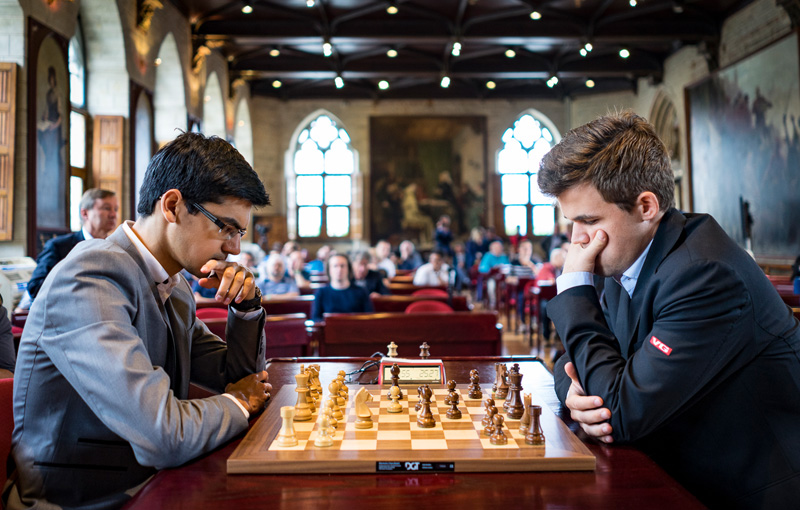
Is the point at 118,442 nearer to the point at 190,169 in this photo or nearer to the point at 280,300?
the point at 190,169

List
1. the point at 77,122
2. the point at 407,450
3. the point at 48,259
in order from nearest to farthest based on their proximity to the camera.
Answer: the point at 407,450 < the point at 48,259 < the point at 77,122

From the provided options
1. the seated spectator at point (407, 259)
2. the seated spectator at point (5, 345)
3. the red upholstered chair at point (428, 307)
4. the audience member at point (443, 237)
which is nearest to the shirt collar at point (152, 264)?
the seated spectator at point (5, 345)

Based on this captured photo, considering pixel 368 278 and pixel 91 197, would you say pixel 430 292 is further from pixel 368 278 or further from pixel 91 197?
pixel 91 197

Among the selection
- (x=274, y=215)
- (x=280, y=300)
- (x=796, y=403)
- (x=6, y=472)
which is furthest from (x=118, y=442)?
(x=274, y=215)

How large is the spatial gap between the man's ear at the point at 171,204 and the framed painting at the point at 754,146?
11.2 metres

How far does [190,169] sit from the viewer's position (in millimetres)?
1665

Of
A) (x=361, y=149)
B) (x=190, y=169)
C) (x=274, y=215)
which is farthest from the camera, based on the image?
(x=361, y=149)

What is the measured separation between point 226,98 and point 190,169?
48.1 feet

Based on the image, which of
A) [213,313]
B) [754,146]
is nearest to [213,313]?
[213,313]

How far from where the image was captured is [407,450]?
1.35m

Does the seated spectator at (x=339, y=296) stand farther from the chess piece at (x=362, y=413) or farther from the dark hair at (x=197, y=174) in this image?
the chess piece at (x=362, y=413)

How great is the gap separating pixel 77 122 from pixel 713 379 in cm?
958

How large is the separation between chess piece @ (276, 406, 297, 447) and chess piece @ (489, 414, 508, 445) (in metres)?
0.44

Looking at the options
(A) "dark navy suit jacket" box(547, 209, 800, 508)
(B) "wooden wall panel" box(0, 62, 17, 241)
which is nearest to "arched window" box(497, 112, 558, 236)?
(B) "wooden wall panel" box(0, 62, 17, 241)
